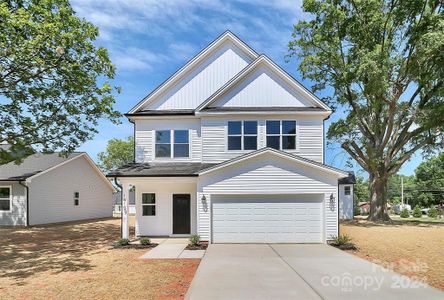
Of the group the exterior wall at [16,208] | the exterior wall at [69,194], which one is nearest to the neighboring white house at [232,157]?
the exterior wall at [16,208]

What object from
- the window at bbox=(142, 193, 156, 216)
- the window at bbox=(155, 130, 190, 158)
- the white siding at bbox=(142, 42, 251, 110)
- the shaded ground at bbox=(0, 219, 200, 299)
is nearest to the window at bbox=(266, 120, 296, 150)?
the white siding at bbox=(142, 42, 251, 110)

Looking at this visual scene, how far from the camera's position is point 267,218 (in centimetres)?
1550

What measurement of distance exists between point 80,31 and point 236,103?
8.40 meters

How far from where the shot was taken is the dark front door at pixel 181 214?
17734 mm

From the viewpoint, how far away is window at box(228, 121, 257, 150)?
695 inches

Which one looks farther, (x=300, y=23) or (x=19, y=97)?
(x=300, y=23)

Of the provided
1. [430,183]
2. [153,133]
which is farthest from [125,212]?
[430,183]

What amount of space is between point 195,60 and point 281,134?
6.37m

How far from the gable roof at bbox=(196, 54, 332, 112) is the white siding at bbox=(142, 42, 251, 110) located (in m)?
1.61

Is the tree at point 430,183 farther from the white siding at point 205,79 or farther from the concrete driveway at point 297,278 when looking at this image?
the concrete driveway at point 297,278

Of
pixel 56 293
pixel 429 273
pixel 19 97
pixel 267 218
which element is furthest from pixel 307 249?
pixel 19 97

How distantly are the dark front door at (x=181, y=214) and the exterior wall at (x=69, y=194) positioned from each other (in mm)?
13306

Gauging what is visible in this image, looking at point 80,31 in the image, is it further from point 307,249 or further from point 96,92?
point 307,249

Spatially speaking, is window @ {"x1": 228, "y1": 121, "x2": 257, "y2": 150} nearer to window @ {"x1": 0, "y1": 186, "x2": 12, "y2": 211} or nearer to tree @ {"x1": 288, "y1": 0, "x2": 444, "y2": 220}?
tree @ {"x1": 288, "y1": 0, "x2": 444, "y2": 220}
